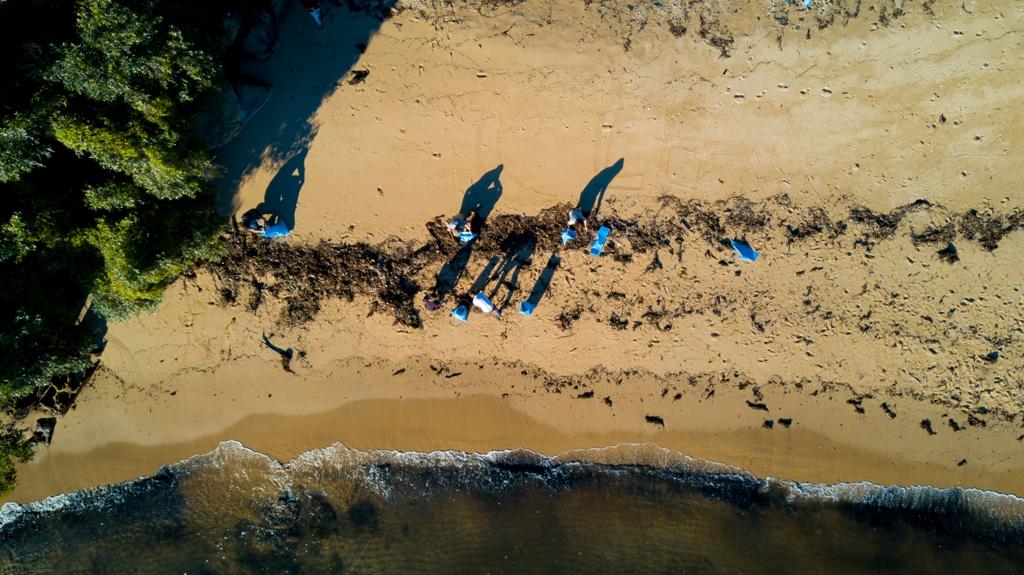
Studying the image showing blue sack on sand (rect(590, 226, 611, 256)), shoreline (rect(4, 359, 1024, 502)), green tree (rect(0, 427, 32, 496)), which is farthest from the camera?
shoreline (rect(4, 359, 1024, 502))

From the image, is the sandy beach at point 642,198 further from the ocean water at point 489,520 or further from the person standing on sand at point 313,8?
the ocean water at point 489,520

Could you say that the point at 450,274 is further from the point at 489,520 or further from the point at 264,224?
the point at 489,520

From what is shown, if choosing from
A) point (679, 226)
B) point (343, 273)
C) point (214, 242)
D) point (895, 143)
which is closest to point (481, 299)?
point (343, 273)

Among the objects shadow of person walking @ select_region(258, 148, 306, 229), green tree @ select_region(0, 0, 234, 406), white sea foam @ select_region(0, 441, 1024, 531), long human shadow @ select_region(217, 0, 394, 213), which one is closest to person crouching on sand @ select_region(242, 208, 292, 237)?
shadow of person walking @ select_region(258, 148, 306, 229)

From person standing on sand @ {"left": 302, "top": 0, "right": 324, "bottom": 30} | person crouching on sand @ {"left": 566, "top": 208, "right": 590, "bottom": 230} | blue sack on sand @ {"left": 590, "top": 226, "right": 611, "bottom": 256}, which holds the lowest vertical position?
blue sack on sand @ {"left": 590, "top": 226, "right": 611, "bottom": 256}

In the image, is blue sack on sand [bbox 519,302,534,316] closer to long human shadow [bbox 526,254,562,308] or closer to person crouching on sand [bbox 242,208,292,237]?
long human shadow [bbox 526,254,562,308]

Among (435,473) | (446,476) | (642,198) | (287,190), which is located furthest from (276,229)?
(642,198)
